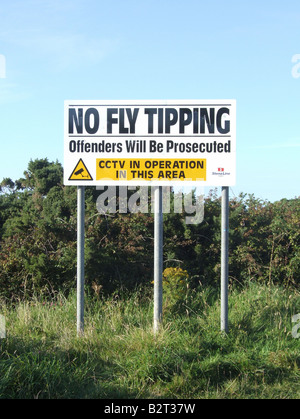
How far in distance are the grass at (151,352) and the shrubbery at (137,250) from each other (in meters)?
0.75

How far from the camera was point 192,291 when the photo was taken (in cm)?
689

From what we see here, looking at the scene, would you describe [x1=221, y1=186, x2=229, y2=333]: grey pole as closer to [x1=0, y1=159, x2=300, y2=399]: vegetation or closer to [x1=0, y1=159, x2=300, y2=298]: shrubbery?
[x1=0, y1=159, x2=300, y2=399]: vegetation

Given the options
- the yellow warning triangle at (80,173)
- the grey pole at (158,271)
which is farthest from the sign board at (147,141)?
the grey pole at (158,271)

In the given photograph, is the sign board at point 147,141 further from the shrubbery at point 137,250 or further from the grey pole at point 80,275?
the shrubbery at point 137,250

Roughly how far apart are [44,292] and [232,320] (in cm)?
329

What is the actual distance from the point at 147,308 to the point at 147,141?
2.65 m

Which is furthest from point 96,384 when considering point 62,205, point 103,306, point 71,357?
point 62,205

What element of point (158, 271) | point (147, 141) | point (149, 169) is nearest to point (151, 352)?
point (158, 271)

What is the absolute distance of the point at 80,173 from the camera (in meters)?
6.05

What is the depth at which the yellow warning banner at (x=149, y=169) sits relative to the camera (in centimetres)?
598

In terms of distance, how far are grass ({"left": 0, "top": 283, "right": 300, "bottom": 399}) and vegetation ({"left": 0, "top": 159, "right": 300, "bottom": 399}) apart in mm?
14

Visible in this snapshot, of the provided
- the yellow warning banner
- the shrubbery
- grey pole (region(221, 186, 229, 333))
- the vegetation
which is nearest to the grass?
the vegetation

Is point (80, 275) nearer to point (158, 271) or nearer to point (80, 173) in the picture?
point (158, 271)
